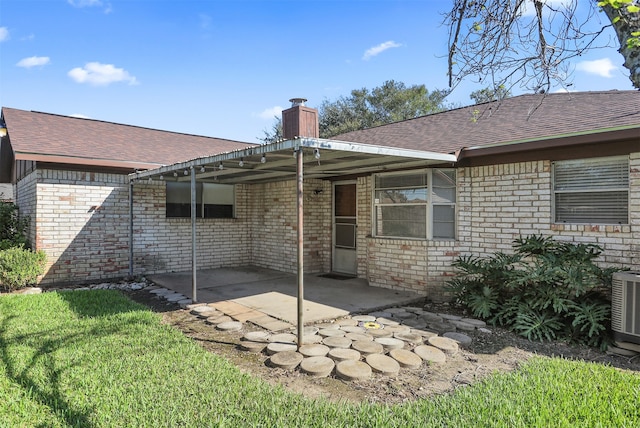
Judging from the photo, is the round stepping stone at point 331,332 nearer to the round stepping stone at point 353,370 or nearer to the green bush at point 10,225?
the round stepping stone at point 353,370

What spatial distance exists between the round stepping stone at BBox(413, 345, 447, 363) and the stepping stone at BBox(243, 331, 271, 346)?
1777mm

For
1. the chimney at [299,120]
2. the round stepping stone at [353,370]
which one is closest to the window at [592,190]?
the round stepping stone at [353,370]

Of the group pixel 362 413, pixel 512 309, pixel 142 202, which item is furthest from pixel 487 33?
pixel 142 202

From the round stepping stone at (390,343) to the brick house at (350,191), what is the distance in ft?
5.10

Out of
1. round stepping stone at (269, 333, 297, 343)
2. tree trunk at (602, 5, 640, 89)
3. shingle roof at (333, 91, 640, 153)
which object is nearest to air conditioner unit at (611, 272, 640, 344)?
shingle roof at (333, 91, 640, 153)

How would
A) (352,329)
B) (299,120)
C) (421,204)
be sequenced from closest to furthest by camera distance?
1. (352,329)
2. (421,204)
3. (299,120)

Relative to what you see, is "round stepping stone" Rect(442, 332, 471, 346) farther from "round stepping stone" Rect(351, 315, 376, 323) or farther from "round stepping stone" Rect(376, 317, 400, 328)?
"round stepping stone" Rect(351, 315, 376, 323)

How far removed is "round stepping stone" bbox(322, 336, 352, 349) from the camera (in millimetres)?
4344

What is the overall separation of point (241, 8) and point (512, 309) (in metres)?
7.16

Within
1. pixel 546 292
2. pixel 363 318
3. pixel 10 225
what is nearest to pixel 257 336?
pixel 363 318

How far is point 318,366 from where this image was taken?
3748 millimetres

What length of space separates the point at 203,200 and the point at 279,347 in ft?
22.4

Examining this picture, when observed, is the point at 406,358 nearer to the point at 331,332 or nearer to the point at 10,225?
the point at 331,332

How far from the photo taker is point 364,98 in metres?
31.3
